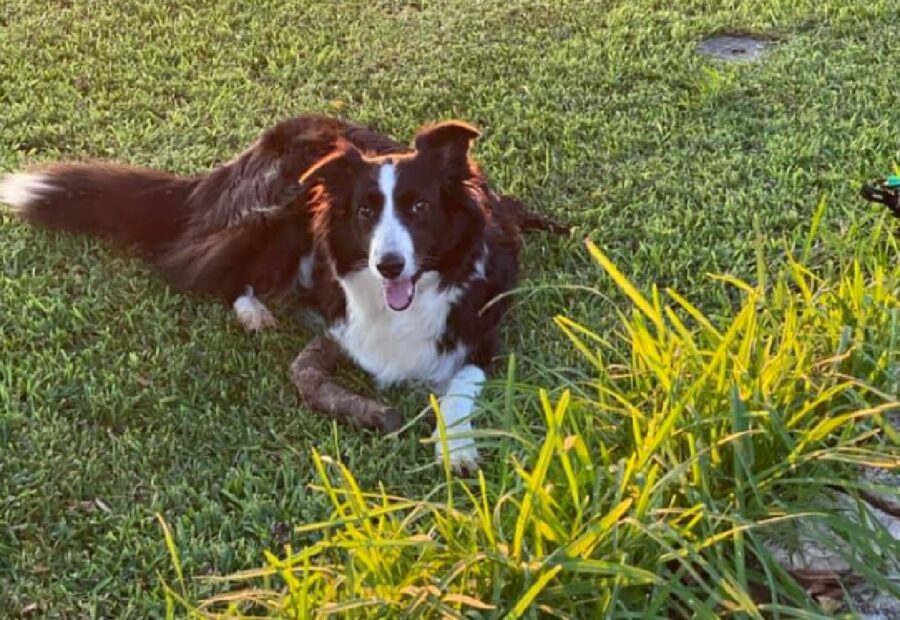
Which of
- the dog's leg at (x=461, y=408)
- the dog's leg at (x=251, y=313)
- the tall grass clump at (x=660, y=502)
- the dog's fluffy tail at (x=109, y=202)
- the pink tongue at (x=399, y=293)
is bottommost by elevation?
the dog's leg at (x=461, y=408)

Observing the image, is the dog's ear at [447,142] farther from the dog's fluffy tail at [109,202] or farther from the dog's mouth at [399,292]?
the dog's fluffy tail at [109,202]

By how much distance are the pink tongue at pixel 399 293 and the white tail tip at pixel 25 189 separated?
1.42 m

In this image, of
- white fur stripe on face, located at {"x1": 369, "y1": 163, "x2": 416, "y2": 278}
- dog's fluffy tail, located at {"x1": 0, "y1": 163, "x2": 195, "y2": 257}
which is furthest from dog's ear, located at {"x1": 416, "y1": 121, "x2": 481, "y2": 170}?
dog's fluffy tail, located at {"x1": 0, "y1": 163, "x2": 195, "y2": 257}

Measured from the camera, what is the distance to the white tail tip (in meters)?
4.04

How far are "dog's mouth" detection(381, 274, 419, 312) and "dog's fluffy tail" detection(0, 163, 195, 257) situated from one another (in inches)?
37.4

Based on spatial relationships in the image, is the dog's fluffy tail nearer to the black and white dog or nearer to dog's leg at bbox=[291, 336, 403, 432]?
the black and white dog

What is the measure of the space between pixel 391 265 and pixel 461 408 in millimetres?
449

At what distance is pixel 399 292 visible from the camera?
133 inches

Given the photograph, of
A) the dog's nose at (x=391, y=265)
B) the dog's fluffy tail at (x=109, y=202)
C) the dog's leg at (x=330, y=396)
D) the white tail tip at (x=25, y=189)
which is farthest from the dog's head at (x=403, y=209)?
the white tail tip at (x=25, y=189)

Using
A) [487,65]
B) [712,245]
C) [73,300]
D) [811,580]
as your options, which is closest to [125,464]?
[73,300]

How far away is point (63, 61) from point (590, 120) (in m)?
2.47

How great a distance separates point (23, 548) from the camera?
2820mm

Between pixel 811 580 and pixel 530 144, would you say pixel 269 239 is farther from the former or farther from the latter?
pixel 811 580

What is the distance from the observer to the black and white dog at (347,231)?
11.0 ft
